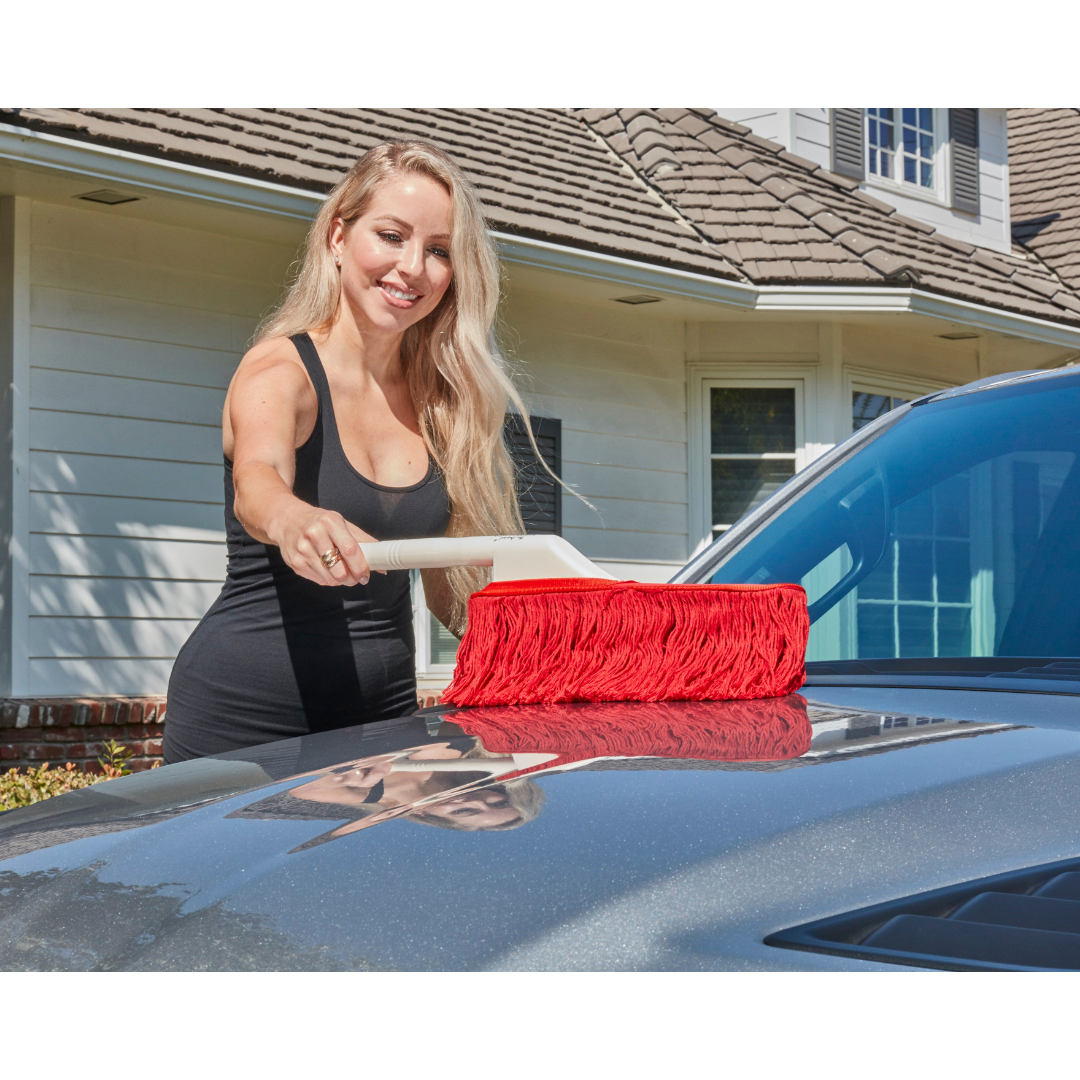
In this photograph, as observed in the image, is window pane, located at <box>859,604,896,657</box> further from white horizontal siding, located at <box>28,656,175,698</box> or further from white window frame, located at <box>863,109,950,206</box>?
white window frame, located at <box>863,109,950,206</box>

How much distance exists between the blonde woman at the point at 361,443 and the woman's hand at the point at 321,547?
0.29 m

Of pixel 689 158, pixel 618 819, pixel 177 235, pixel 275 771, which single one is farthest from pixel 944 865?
pixel 689 158

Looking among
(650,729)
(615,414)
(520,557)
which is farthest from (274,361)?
(615,414)

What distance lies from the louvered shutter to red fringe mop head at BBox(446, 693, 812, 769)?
580 cm

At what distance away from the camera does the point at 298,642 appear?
6.53 feet

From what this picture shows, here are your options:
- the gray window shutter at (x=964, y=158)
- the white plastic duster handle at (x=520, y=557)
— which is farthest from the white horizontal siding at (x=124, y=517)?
the gray window shutter at (x=964, y=158)

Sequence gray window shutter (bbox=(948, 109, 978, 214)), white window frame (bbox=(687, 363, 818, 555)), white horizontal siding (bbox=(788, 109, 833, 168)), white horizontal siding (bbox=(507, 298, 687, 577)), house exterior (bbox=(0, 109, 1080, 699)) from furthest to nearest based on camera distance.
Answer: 1. gray window shutter (bbox=(948, 109, 978, 214))
2. white horizontal siding (bbox=(788, 109, 833, 168))
3. white window frame (bbox=(687, 363, 818, 555))
4. white horizontal siding (bbox=(507, 298, 687, 577))
5. house exterior (bbox=(0, 109, 1080, 699))

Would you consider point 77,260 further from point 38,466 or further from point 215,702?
point 215,702

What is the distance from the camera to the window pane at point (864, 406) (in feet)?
29.3

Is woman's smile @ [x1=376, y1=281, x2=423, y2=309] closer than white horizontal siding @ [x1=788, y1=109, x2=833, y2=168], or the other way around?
woman's smile @ [x1=376, y1=281, x2=423, y2=309]

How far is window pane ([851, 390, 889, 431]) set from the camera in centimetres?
893

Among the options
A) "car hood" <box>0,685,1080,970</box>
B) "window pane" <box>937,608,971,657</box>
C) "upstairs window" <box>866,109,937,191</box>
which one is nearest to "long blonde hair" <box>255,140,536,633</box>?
"window pane" <box>937,608,971,657</box>

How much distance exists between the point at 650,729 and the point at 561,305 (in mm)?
6919

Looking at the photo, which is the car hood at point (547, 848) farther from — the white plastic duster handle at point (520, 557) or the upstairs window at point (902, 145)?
the upstairs window at point (902, 145)
